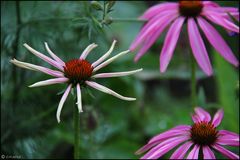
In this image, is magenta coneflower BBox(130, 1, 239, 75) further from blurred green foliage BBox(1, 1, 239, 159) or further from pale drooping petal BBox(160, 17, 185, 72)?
blurred green foliage BBox(1, 1, 239, 159)

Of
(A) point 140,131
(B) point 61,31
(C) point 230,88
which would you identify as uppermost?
(B) point 61,31

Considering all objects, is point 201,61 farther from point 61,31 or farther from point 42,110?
point 42,110

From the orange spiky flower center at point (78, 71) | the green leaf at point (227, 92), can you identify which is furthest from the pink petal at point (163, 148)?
the green leaf at point (227, 92)

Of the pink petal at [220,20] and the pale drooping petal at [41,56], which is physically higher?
the pink petal at [220,20]

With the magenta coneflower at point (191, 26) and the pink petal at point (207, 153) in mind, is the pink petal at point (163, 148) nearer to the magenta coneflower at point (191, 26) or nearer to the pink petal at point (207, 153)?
the pink petal at point (207, 153)

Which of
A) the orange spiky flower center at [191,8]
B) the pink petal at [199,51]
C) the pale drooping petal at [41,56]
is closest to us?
the pale drooping petal at [41,56]

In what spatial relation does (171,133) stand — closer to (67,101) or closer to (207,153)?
(207,153)

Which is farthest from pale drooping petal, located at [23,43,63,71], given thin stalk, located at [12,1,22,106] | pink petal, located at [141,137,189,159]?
thin stalk, located at [12,1,22,106]

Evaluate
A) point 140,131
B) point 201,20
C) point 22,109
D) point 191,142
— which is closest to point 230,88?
point 140,131
